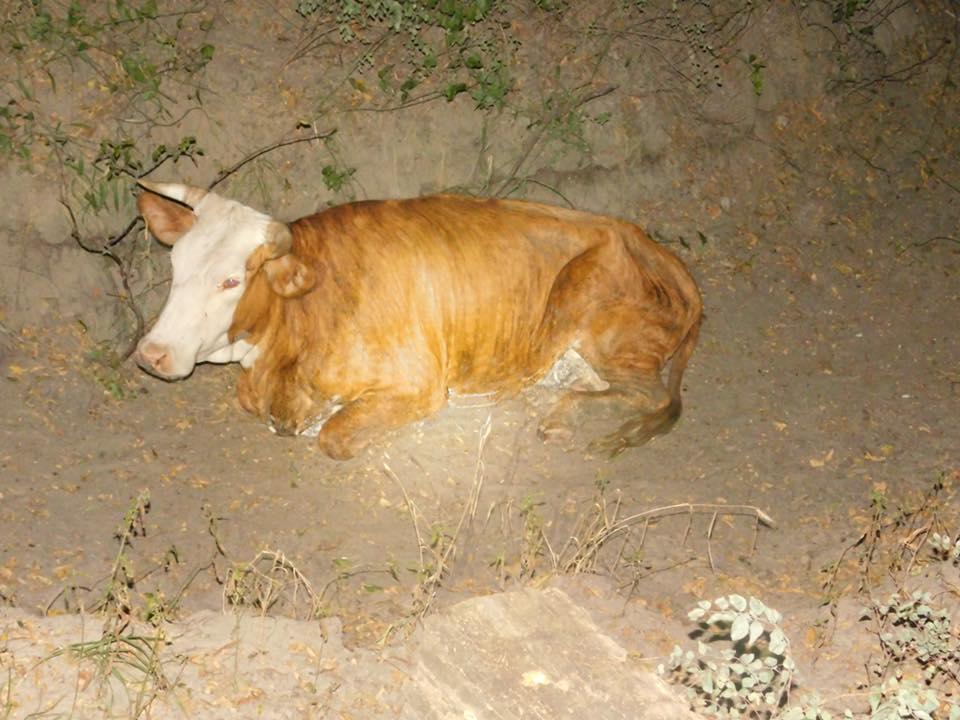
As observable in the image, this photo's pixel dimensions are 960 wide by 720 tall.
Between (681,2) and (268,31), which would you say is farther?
(681,2)

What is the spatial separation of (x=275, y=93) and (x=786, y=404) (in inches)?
126

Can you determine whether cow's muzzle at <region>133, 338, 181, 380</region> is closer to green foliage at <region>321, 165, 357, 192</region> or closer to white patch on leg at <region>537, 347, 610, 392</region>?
green foliage at <region>321, 165, 357, 192</region>

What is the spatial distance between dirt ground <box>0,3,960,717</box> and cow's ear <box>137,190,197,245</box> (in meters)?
0.60

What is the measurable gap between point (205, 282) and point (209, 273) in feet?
0.14

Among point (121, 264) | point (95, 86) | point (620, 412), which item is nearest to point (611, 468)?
point (620, 412)

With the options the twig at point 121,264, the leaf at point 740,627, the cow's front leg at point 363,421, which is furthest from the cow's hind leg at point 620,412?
the leaf at point 740,627

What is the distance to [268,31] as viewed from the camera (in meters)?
8.14

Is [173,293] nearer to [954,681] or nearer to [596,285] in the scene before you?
[596,285]

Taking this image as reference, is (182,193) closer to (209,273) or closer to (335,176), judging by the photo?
(209,273)

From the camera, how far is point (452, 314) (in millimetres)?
7074

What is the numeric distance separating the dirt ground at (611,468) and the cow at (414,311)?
17cm

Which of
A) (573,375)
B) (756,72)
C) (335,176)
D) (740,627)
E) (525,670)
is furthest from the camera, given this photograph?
(756,72)

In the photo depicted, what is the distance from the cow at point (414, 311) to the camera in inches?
258

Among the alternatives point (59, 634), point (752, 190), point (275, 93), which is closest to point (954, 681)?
point (59, 634)
